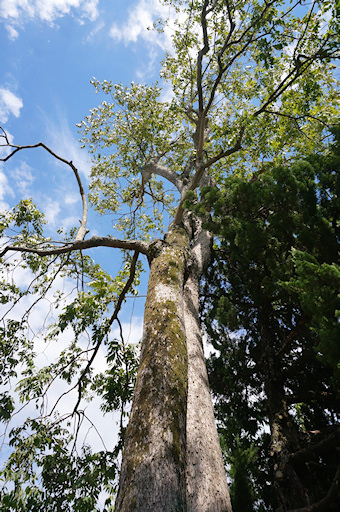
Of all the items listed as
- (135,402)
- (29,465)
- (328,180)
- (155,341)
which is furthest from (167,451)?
(328,180)

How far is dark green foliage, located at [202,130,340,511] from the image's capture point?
368cm

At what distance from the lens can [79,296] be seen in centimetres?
511

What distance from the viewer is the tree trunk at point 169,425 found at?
1509mm

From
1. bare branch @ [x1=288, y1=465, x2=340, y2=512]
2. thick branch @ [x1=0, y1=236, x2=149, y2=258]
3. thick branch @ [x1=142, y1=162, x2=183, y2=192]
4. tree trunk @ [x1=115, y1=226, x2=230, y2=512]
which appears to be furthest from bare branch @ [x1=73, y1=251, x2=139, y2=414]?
bare branch @ [x1=288, y1=465, x2=340, y2=512]

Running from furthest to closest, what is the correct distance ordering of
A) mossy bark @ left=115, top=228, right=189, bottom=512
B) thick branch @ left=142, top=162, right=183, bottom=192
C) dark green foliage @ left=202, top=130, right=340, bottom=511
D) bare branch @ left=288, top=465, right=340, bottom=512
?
thick branch @ left=142, top=162, right=183, bottom=192 < dark green foliage @ left=202, top=130, right=340, bottom=511 < bare branch @ left=288, top=465, right=340, bottom=512 < mossy bark @ left=115, top=228, right=189, bottom=512

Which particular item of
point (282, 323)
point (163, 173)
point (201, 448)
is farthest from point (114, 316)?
point (163, 173)

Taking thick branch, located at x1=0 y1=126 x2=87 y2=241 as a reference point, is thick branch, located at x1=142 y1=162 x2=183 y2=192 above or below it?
above

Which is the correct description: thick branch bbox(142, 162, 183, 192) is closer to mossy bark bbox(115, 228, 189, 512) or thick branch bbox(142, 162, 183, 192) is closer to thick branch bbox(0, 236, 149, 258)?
thick branch bbox(0, 236, 149, 258)

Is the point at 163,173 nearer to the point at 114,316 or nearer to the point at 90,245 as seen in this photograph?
the point at 114,316

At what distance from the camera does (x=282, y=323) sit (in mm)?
5855

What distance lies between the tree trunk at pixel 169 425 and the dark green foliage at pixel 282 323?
1246mm

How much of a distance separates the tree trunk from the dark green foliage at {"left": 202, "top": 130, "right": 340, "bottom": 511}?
4.09 feet

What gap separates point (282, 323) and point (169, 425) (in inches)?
184

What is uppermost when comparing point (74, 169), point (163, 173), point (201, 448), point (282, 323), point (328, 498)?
point (163, 173)
